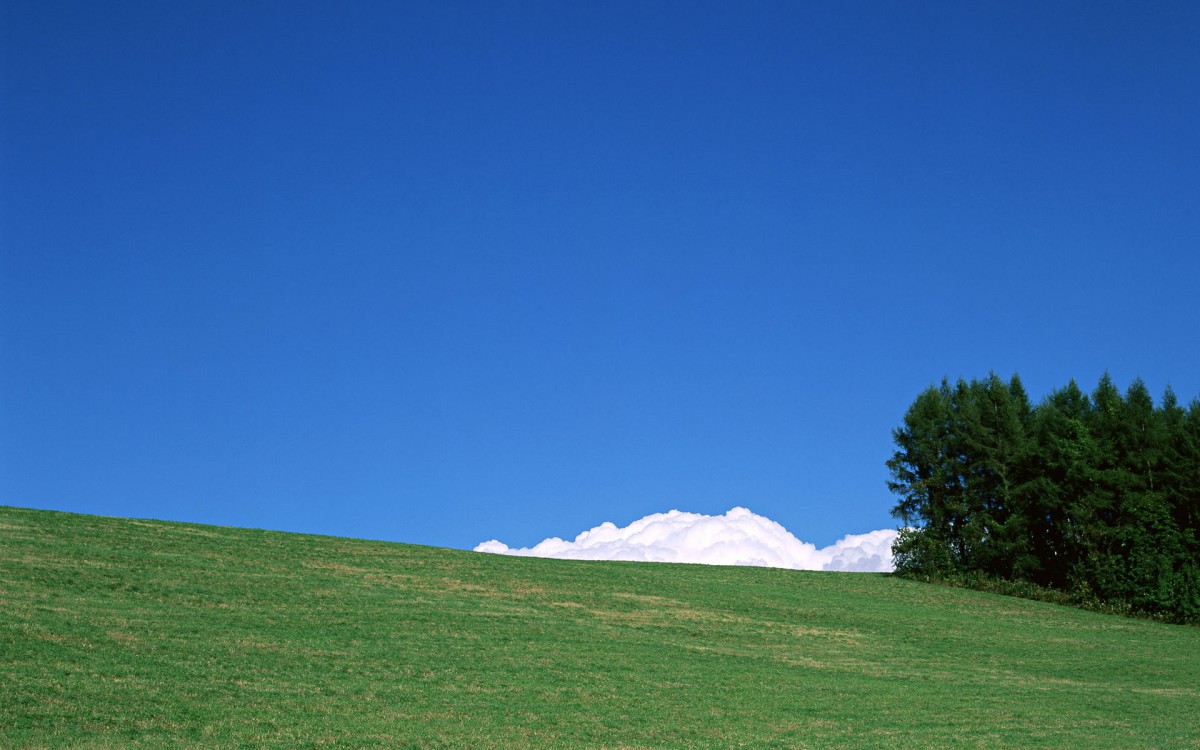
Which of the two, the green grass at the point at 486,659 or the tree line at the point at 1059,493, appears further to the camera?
the tree line at the point at 1059,493

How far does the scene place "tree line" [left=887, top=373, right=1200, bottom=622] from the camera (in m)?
61.2

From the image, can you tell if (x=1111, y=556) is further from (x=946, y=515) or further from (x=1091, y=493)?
(x=946, y=515)

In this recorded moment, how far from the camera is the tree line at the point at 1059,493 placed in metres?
61.2

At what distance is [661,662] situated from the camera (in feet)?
106

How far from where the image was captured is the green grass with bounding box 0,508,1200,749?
21578mm

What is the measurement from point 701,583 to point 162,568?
91.6ft

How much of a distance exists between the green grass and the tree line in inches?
355

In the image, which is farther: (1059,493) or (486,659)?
(1059,493)

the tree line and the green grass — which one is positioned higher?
the tree line

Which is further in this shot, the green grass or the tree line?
the tree line

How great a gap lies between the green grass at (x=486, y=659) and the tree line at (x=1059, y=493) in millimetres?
9025

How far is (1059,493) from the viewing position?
65.8 m

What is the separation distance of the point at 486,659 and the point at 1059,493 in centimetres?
4973

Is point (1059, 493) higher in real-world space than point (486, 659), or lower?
higher
